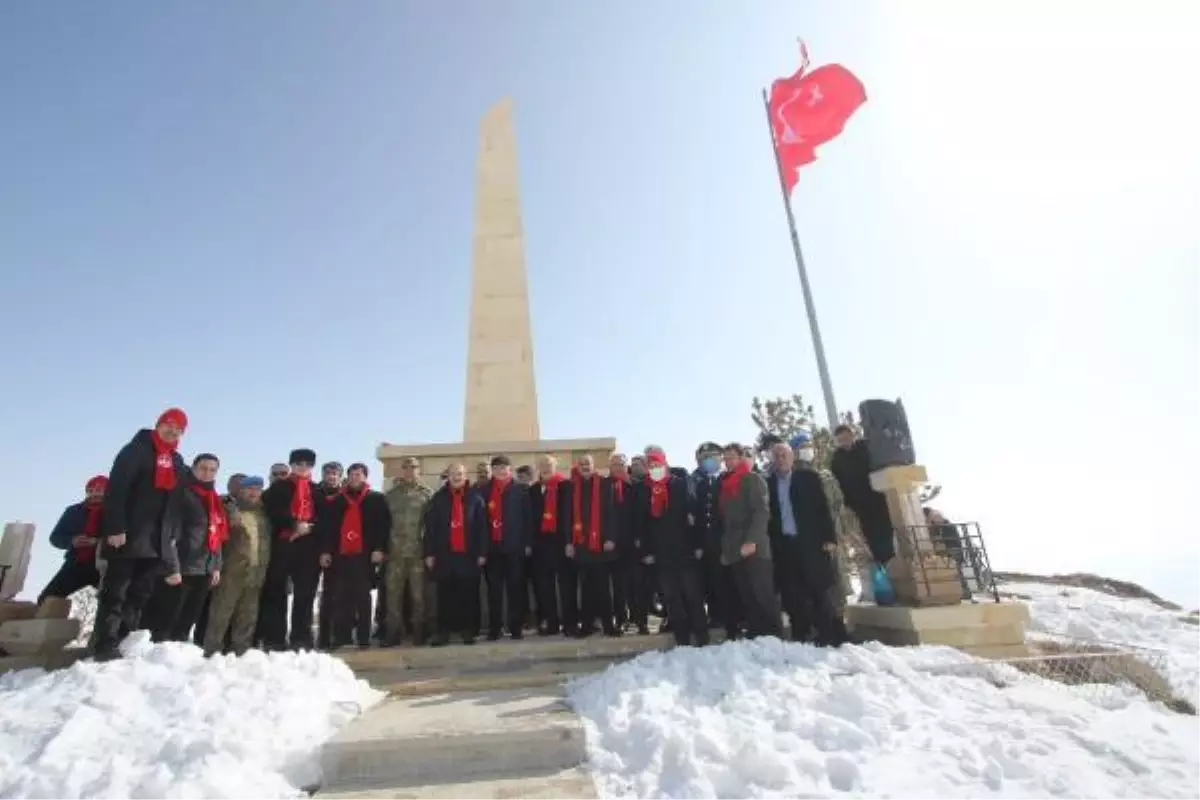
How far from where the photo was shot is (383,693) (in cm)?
462

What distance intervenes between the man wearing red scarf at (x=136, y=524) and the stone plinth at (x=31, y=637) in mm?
1327

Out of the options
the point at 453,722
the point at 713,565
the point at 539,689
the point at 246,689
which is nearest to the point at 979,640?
the point at 713,565

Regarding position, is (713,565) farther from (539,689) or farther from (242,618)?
(242,618)

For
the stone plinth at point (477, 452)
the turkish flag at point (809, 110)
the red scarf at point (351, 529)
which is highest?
the turkish flag at point (809, 110)

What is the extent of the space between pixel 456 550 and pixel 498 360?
4090 millimetres

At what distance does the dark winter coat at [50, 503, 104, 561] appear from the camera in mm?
5836

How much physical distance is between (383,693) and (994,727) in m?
4.07

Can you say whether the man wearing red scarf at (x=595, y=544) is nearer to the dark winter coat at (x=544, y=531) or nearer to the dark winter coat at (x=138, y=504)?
the dark winter coat at (x=544, y=531)

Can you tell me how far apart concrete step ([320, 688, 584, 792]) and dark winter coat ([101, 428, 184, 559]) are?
7.67 feet

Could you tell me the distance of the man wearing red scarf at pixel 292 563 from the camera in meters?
5.85

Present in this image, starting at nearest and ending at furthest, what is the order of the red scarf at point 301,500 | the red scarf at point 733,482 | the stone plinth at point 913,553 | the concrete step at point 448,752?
the concrete step at point 448,752, the stone plinth at point 913,553, the red scarf at point 733,482, the red scarf at point 301,500

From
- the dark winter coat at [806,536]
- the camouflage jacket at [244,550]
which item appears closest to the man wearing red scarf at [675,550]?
the dark winter coat at [806,536]

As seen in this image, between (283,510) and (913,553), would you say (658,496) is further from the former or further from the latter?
(283,510)

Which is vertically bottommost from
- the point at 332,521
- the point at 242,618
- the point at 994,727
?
the point at 994,727
